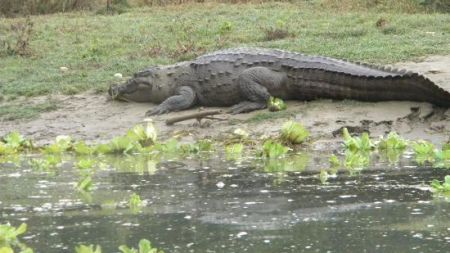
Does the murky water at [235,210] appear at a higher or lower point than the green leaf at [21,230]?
lower

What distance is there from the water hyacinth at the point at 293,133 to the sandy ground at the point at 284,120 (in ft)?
0.61

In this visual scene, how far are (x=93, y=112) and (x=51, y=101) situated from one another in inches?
27.8

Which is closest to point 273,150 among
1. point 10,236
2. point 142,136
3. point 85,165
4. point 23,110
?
point 142,136

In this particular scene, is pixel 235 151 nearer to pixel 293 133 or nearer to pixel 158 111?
pixel 293 133

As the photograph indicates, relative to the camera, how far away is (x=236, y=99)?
1021 centimetres

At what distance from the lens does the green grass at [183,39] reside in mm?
11430

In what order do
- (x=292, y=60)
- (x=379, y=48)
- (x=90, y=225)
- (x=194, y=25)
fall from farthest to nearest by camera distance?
(x=194, y=25) < (x=379, y=48) < (x=292, y=60) < (x=90, y=225)

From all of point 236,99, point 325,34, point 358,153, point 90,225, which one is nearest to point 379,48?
point 325,34

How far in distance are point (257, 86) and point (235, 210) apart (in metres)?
4.83

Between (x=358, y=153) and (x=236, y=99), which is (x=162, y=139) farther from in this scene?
(x=358, y=153)

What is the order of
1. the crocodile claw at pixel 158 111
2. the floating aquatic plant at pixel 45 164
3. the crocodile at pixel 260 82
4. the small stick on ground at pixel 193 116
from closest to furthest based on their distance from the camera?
the floating aquatic plant at pixel 45 164, the small stick on ground at pixel 193 116, the crocodile at pixel 260 82, the crocodile claw at pixel 158 111

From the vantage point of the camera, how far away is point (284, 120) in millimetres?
9227

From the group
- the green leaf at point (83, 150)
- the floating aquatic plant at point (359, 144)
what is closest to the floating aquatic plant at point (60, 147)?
the green leaf at point (83, 150)

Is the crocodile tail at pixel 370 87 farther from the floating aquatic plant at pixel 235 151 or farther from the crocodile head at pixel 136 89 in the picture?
the floating aquatic plant at pixel 235 151
